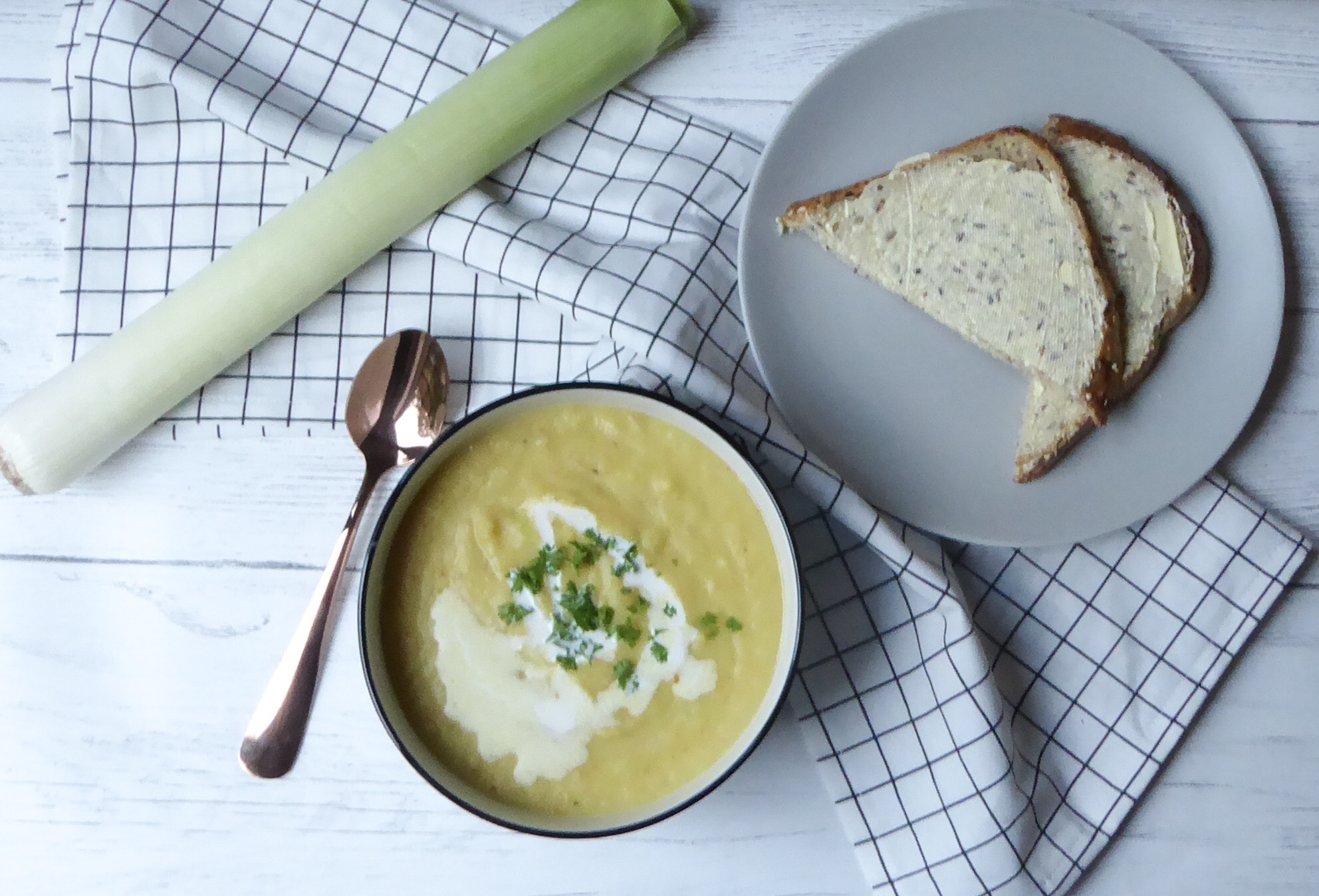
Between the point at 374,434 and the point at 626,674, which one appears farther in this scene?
the point at 374,434

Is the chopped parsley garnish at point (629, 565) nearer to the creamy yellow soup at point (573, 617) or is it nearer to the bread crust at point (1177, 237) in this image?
the creamy yellow soup at point (573, 617)

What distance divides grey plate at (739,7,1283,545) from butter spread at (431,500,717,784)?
0.45 metres

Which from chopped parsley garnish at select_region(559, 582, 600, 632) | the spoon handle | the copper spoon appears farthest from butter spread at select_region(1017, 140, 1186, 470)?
the spoon handle

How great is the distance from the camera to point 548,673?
1.64 meters

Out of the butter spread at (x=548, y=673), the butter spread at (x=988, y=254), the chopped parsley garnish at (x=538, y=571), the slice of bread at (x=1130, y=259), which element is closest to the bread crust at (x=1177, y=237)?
the slice of bread at (x=1130, y=259)

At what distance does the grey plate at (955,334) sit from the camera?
1818 mm

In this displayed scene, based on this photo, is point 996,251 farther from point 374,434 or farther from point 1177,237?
point 374,434

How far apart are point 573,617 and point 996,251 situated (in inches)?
40.5

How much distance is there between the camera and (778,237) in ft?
6.08

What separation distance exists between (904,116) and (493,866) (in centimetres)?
164

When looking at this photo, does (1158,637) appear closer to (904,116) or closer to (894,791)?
(894,791)

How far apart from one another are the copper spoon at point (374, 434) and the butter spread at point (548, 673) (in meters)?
0.33

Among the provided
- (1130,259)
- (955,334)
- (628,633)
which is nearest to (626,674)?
(628,633)

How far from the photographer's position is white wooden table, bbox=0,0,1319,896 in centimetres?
190
